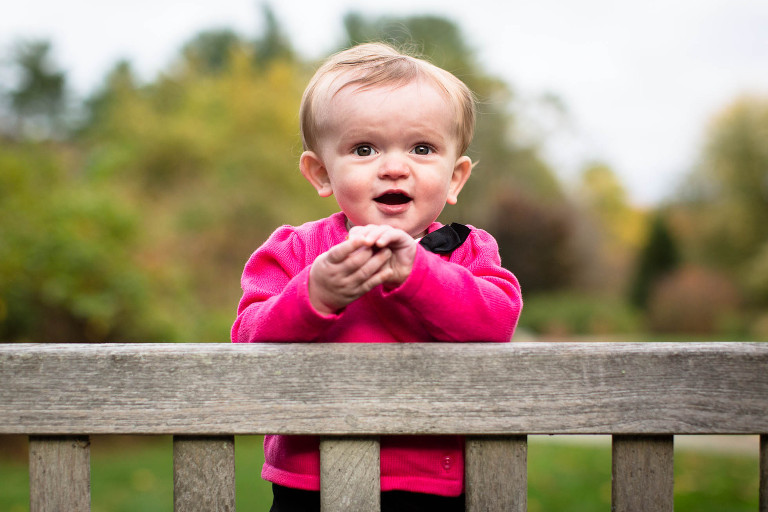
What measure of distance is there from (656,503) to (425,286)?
601 mm

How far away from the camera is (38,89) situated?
100 feet

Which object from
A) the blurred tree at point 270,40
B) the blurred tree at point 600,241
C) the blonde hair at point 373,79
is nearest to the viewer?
the blonde hair at point 373,79

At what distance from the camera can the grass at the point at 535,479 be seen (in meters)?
5.52

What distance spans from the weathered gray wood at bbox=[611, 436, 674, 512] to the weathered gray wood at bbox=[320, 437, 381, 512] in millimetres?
464

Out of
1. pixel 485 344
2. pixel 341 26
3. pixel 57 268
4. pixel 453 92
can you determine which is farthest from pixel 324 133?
pixel 341 26

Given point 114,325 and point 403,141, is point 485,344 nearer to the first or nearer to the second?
point 403,141

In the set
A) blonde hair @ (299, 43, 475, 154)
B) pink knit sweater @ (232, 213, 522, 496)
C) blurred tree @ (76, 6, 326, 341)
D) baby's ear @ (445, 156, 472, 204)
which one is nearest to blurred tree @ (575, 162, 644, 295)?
blurred tree @ (76, 6, 326, 341)

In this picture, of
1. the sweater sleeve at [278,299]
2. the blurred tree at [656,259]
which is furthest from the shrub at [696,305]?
the sweater sleeve at [278,299]

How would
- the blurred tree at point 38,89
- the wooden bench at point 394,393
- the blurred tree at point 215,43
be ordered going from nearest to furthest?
the wooden bench at point 394,393
the blurred tree at point 38,89
the blurred tree at point 215,43

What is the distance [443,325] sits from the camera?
141 centimetres

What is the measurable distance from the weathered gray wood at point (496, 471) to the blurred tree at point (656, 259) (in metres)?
24.9

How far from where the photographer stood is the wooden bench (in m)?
1.31

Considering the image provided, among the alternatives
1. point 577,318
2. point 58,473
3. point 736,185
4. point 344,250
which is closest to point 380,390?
point 344,250

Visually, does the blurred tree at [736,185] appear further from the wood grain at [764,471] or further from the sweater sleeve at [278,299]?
the sweater sleeve at [278,299]
